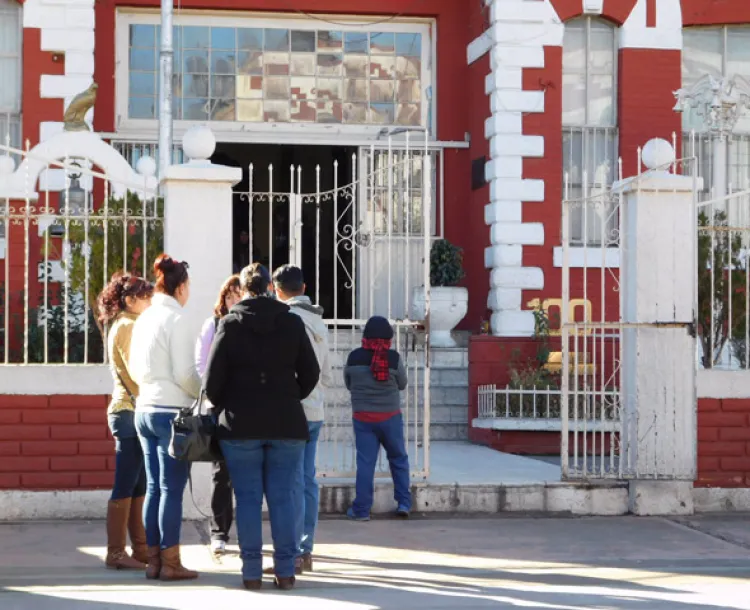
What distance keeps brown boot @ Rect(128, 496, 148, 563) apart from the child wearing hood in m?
2.33

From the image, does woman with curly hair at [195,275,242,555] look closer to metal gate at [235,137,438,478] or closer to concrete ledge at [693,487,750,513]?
metal gate at [235,137,438,478]

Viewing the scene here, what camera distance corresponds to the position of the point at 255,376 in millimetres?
7934

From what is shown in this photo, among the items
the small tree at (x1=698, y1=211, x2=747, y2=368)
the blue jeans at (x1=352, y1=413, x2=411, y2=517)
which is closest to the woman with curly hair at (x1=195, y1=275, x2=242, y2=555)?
the blue jeans at (x1=352, y1=413, x2=411, y2=517)

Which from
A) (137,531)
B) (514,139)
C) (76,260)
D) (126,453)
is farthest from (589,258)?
(126,453)

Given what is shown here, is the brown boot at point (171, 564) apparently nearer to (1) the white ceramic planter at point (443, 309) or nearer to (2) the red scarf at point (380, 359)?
(2) the red scarf at point (380, 359)

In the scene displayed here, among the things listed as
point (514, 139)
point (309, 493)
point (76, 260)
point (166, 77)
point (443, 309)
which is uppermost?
point (166, 77)

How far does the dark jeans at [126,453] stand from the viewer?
8609 mm

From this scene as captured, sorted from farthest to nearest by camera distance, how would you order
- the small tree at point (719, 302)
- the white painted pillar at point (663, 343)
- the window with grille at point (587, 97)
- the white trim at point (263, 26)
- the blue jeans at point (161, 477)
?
the white trim at point (263, 26)
the window with grille at point (587, 97)
the small tree at point (719, 302)
the white painted pillar at point (663, 343)
the blue jeans at point (161, 477)

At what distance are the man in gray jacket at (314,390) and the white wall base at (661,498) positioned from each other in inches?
132

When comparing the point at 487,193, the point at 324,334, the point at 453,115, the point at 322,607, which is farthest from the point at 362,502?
the point at 453,115

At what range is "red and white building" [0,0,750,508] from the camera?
1606cm

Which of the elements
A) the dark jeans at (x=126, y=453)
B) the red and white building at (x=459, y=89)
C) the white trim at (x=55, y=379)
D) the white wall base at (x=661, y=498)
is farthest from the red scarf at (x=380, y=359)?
the red and white building at (x=459, y=89)

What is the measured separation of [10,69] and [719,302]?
875 centimetres

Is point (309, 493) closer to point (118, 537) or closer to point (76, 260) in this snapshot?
point (118, 537)
